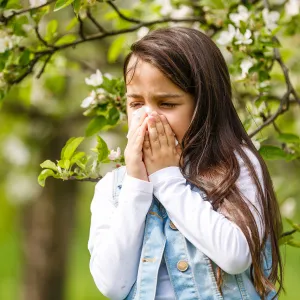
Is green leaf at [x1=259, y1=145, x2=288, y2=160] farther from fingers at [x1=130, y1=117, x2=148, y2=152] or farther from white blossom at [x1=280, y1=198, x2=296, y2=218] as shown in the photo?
white blossom at [x1=280, y1=198, x2=296, y2=218]

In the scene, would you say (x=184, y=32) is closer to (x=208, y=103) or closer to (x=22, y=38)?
(x=208, y=103)

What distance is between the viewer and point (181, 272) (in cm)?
222

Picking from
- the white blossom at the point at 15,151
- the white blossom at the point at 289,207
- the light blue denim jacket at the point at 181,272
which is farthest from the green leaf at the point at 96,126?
the white blossom at the point at 15,151

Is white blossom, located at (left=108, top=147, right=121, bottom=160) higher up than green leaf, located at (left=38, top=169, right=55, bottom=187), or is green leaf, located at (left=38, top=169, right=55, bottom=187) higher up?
green leaf, located at (left=38, top=169, right=55, bottom=187)

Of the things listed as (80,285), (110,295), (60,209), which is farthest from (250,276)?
(80,285)

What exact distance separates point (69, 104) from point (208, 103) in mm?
3747

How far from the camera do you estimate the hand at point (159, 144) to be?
7.54 feet

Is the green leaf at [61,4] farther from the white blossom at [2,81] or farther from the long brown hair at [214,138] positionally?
the white blossom at [2,81]

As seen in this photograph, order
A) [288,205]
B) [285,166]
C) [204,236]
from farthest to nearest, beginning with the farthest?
[285,166] < [288,205] < [204,236]

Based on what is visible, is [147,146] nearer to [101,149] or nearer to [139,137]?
[139,137]

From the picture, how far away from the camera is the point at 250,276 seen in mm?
2268

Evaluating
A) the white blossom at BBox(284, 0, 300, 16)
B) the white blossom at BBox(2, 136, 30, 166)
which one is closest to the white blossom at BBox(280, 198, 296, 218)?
the white blossom at BBox(284, 0, 300, 16)

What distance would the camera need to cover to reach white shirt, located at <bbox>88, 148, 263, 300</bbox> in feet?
7.04

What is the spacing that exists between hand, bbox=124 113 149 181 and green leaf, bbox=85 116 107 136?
71cm
